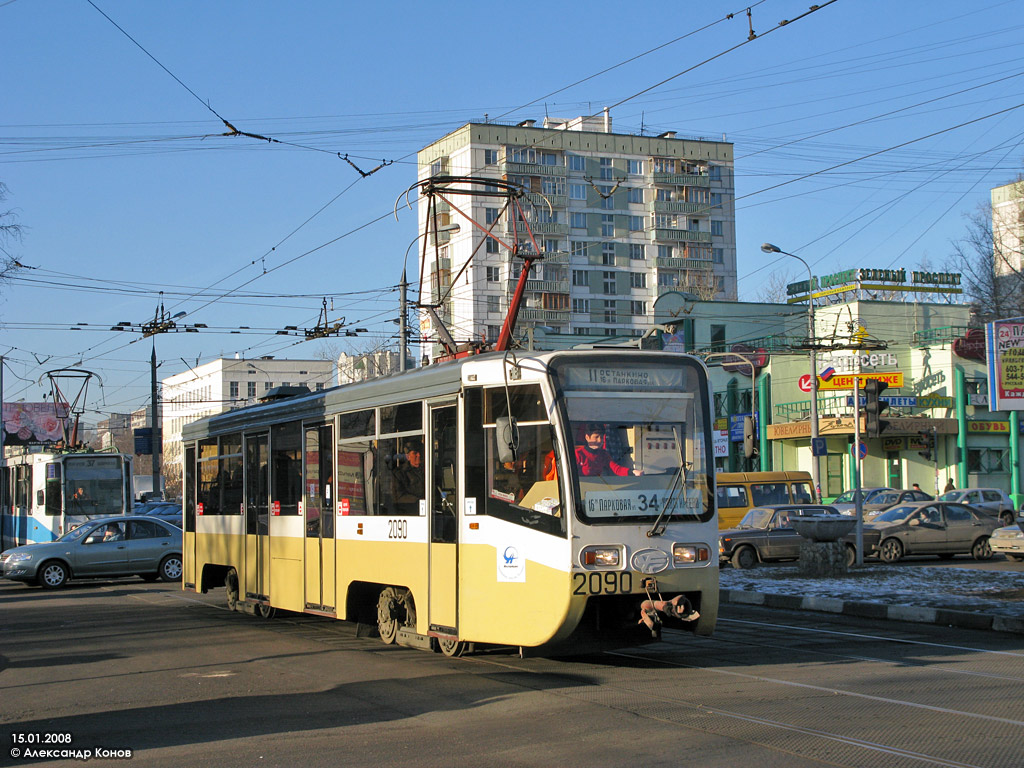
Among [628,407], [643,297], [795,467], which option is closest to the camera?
[628,407]

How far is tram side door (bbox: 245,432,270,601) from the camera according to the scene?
47.0 feet

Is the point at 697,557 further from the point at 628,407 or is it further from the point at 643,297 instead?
the point at 643,297

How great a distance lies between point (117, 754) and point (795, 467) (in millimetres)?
47488

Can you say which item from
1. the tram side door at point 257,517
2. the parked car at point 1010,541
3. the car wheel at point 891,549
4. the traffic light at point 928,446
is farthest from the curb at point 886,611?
the traffic light at point 928,446

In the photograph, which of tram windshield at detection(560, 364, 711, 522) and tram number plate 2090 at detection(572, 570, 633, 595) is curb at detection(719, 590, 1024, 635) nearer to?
tram windshield at detection(560, 364, 711, 522)

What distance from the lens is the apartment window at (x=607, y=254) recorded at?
79.8 m

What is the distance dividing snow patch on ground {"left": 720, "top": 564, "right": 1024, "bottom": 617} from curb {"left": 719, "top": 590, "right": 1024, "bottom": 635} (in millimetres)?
264

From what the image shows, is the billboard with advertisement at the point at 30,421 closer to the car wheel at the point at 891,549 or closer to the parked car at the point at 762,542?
the parked car at the point at 762,542

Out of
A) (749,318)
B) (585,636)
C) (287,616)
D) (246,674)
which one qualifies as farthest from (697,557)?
(749,318)

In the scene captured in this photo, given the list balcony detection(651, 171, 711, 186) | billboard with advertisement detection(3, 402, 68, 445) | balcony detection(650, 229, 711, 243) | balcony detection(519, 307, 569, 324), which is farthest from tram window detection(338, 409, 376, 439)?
balcony detection(651, 171, 711, 186)

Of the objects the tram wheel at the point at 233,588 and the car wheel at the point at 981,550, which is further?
the car wheel at the point at 981,550

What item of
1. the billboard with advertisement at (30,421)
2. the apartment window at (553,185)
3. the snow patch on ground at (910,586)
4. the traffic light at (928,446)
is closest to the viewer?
the snow patch on ground at (910,586)

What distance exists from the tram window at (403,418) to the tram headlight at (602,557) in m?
2.47

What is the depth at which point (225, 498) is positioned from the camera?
1587cm
